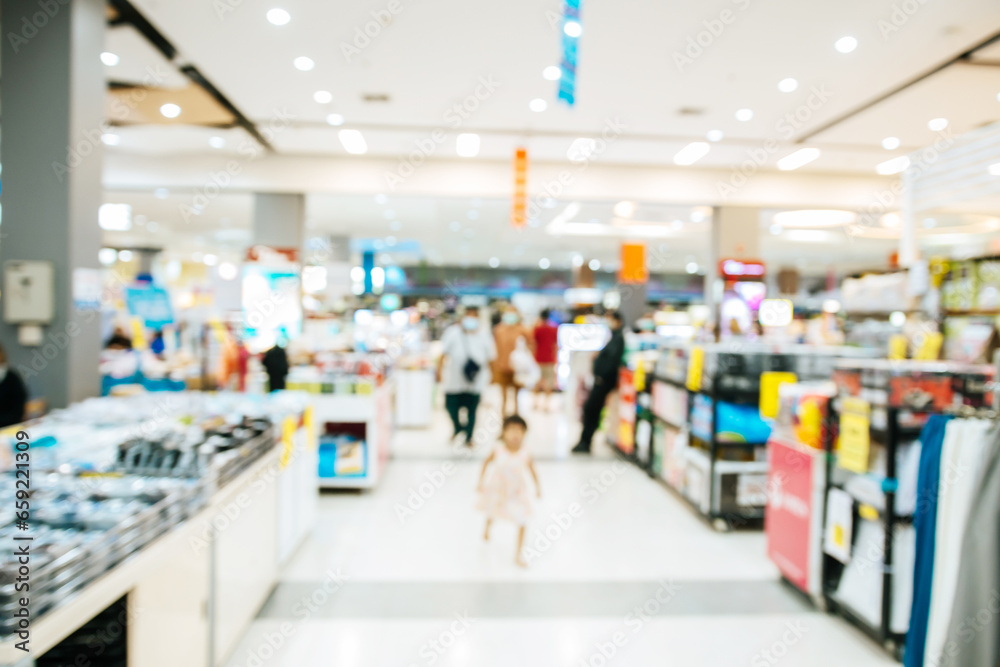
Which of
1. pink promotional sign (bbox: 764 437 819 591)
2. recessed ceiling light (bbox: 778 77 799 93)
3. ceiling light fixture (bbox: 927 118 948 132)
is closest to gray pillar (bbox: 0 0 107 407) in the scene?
pink promotional sign (bbox: 764 437 819 591)

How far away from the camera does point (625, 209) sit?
1112 cm

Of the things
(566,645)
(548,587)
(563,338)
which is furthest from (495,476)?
(563,338)

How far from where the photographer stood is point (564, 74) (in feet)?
9.56

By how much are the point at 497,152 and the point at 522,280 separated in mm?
18478

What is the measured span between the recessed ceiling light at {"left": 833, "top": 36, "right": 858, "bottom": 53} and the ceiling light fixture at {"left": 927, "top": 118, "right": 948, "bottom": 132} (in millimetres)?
2614

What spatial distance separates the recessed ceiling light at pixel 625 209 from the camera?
408 inches

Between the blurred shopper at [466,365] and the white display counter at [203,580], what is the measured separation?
3.13 m

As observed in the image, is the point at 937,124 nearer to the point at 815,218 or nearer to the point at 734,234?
the point at 734,234

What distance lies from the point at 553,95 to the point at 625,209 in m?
5.03

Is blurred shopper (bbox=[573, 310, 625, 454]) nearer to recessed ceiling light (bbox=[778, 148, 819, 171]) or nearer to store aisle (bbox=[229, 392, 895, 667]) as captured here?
store aisle (bbox=[229, 392, 895, 667])

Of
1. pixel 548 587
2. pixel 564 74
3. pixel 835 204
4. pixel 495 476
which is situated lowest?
pixel 548 587

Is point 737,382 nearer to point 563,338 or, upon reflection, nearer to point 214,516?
point 214,516

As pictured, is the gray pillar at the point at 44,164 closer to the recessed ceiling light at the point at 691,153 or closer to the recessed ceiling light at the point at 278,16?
the recessed ceiling light at the point at 278,16

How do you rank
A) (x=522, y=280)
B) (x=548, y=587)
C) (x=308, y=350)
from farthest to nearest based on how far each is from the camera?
(x=522, y=280), (x=308, y=350), (x=548, y=587)
